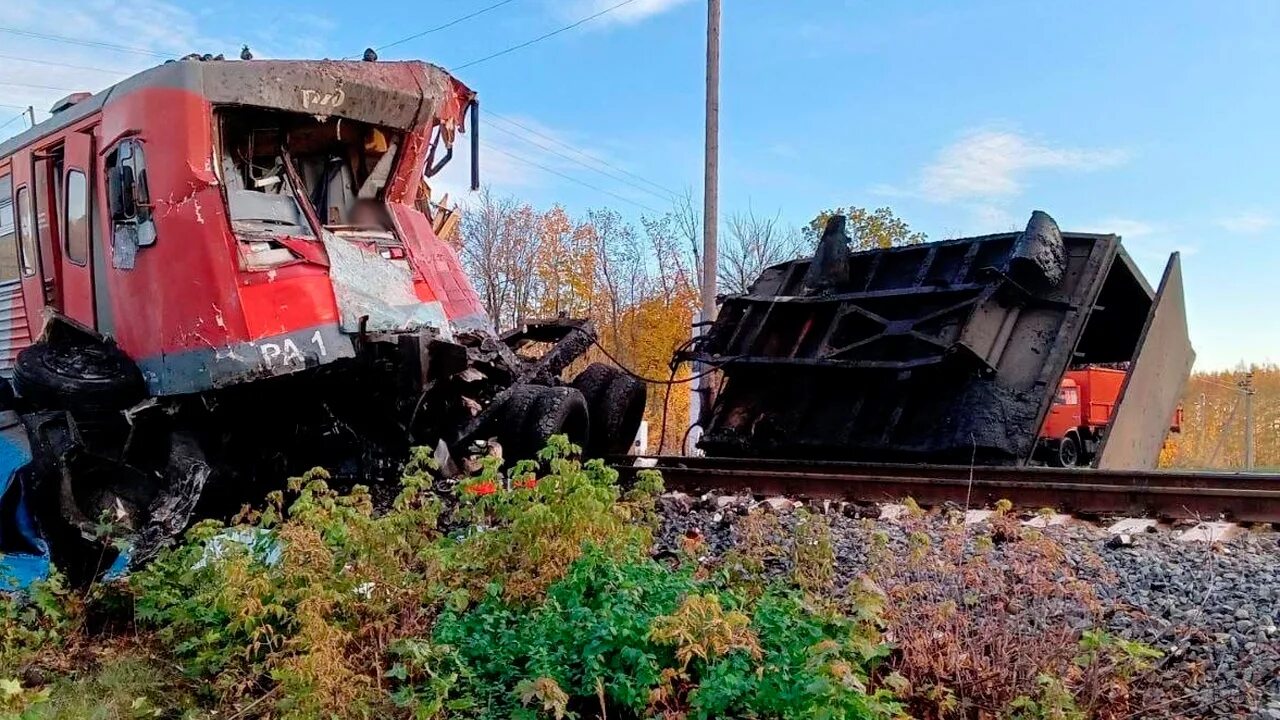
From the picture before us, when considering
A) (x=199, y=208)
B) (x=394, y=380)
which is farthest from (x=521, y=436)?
(x=199, y=208)

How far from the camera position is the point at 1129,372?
7.63 m

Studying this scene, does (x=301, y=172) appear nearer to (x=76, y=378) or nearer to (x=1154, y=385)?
(x=76, y=378)

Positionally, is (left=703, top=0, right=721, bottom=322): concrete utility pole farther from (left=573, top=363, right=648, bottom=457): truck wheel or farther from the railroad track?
the railroad track

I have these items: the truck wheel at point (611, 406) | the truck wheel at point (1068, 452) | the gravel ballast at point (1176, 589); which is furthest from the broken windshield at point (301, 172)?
the truck wheel at point (1068, 452)

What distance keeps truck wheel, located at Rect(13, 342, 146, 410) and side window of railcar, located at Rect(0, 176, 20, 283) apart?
167 centimetres

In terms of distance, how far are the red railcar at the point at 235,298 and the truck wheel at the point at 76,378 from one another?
0.01m

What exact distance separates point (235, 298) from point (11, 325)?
2.95 meters

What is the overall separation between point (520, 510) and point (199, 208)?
3207 mm

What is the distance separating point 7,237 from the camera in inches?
297

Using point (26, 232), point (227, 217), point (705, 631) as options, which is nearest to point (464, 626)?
point (705, 631)

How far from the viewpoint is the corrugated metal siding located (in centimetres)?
736

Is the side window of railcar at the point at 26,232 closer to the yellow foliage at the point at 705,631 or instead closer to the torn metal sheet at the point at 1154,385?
the yellow foliage at the point at 705,631

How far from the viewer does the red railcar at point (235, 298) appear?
596 cm

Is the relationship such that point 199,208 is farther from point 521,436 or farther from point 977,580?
point 977,580
